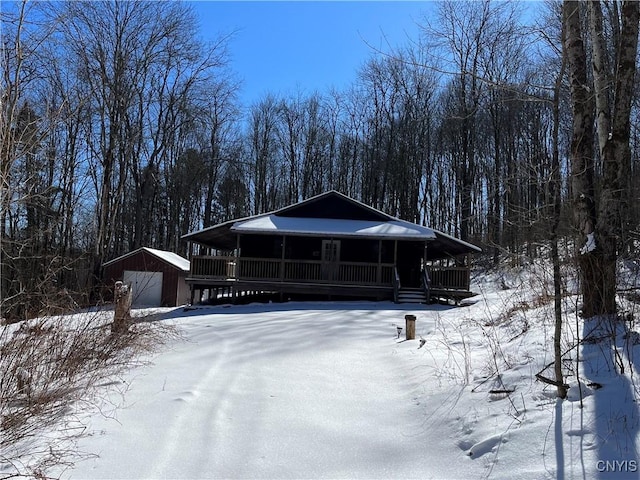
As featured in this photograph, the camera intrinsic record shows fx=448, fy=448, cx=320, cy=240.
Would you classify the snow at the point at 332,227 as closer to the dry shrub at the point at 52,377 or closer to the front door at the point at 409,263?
the front door at the point at 409,263

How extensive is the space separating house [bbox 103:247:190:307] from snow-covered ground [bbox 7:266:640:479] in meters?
20.1

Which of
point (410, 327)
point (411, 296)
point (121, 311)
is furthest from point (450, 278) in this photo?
point (121, 311)

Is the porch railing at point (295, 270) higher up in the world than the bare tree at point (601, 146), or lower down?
lower down

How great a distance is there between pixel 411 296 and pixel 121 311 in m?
13.5

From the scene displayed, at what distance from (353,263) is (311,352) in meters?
12.5

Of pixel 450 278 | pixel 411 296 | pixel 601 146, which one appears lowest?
pixel 411 296

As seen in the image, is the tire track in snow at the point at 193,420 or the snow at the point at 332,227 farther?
the snow at the point at 332,227

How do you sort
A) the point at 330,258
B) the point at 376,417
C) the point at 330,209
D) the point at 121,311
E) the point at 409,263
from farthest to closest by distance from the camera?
the point at 409,263 < the point at 330,209 < the point at 330,258 < the point at 121,311 < the point at 376,417

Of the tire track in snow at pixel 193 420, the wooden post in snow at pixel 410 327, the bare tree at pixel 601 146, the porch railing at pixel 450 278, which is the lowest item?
the tire track in snow at pixel 193 420

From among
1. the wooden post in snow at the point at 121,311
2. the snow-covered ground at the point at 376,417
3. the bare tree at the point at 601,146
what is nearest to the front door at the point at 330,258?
the wooden post in snow at the point at 121,311

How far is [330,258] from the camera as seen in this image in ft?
71.4

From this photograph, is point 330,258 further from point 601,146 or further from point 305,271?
point 601,146

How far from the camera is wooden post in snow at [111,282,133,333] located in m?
7.53

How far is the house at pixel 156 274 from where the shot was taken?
86.5ft
